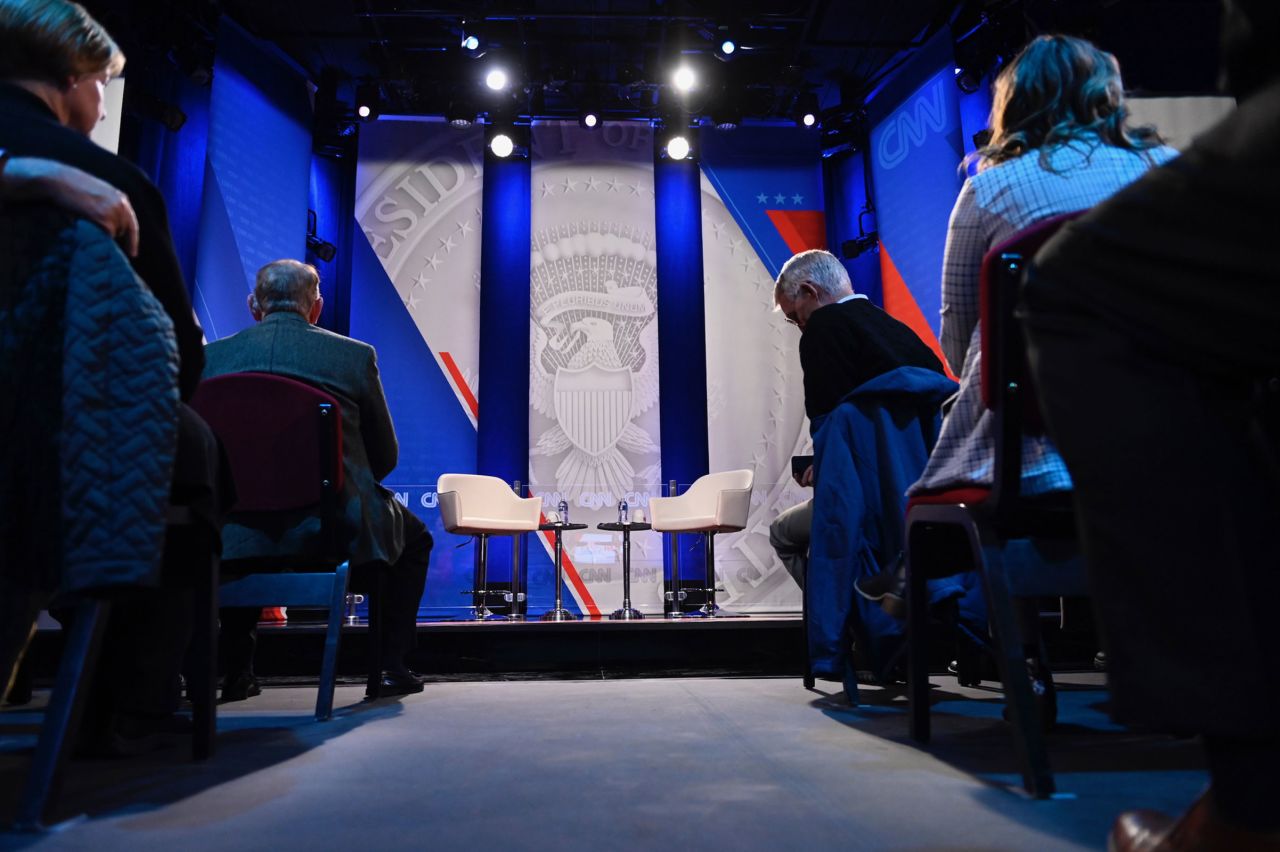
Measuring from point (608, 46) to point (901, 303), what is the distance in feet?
11.7

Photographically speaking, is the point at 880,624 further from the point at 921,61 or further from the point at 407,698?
the point at 921,61

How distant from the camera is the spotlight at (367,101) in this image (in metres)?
7.73

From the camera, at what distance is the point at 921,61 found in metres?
7.53

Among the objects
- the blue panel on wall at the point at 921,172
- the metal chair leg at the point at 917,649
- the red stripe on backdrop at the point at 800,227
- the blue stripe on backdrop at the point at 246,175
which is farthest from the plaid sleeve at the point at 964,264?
the red stripe on backdrop at the point at 800,227

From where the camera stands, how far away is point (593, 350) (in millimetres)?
7797

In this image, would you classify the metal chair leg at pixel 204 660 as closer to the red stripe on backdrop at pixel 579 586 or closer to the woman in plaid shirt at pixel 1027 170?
the woman in plaid shirt at pixel 1027 170

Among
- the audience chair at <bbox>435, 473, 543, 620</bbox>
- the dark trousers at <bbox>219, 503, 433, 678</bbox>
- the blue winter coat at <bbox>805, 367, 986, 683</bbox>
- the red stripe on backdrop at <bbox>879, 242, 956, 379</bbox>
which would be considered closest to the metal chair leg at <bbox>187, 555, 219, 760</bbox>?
the dark trousers at <bbox>219, 503, 433, 678</bbox>

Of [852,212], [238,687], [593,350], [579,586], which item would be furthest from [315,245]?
[238,687]

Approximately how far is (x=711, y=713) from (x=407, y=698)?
3.53 feet

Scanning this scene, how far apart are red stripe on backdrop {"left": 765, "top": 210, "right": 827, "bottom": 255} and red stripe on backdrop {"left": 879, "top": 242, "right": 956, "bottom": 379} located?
0.64m

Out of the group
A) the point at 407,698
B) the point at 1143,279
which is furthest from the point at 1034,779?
the point at 407,698

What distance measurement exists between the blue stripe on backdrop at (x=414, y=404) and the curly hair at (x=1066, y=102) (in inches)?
252

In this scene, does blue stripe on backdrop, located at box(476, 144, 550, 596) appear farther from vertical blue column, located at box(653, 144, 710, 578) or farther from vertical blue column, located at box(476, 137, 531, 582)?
vertical blue column, located at box(653, 144, 710, 578)

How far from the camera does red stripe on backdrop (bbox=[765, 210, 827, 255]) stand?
8.16 metres
